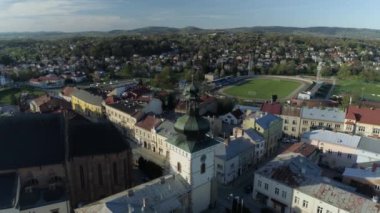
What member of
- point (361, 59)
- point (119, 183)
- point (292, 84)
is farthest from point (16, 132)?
point (361, 59)

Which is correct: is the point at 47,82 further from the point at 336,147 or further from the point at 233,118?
the point at 336,147

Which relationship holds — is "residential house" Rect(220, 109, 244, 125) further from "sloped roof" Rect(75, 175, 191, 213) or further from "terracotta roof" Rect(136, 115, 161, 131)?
"sloped roof" Rect(75, 175, 191, 213)

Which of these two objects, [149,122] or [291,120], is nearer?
[149,122]

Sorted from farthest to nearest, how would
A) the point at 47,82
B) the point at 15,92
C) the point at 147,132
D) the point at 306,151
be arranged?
the point at 47,82
the point at 15,92
the point at 147,132
the point at 306,151

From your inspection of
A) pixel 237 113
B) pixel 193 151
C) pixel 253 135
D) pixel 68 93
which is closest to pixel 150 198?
pixel 193 151

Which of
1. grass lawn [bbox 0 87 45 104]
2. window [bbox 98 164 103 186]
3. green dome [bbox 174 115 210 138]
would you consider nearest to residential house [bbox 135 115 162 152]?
window [bbox 98 164 103 186]

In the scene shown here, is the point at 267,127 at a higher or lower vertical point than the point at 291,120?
higher
